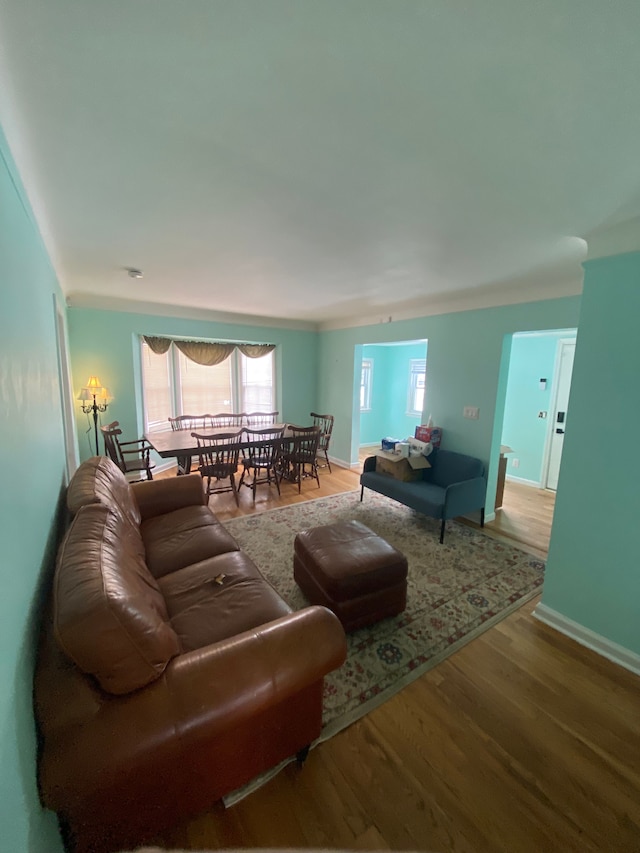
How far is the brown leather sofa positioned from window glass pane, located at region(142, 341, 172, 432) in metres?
3.89

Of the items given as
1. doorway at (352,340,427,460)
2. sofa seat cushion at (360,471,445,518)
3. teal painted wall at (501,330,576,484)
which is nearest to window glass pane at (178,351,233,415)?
doorway at (352,340,427,460)

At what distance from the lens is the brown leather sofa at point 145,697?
92cm

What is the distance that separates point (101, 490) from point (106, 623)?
1078 millimetres

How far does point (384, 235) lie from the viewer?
2049 mm

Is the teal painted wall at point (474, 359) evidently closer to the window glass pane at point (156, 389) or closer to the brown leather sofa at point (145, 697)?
the brown leather sofa at point (145, 697)

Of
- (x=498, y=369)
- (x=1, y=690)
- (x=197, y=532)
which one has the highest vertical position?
(x=498, y=369)

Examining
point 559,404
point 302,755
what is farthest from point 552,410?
point 302,755

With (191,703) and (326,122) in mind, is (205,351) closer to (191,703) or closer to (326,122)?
(326,122)

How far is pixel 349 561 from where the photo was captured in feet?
6.91

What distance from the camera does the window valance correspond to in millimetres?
4816

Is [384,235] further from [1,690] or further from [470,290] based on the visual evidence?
[1,690]

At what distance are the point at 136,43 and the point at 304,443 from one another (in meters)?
3.90

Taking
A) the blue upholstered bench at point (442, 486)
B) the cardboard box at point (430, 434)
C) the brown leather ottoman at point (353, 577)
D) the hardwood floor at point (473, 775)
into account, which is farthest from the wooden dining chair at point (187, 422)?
the hardwood floor at point (473, 775)

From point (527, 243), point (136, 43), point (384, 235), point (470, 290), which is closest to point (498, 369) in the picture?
point (470, 290)
